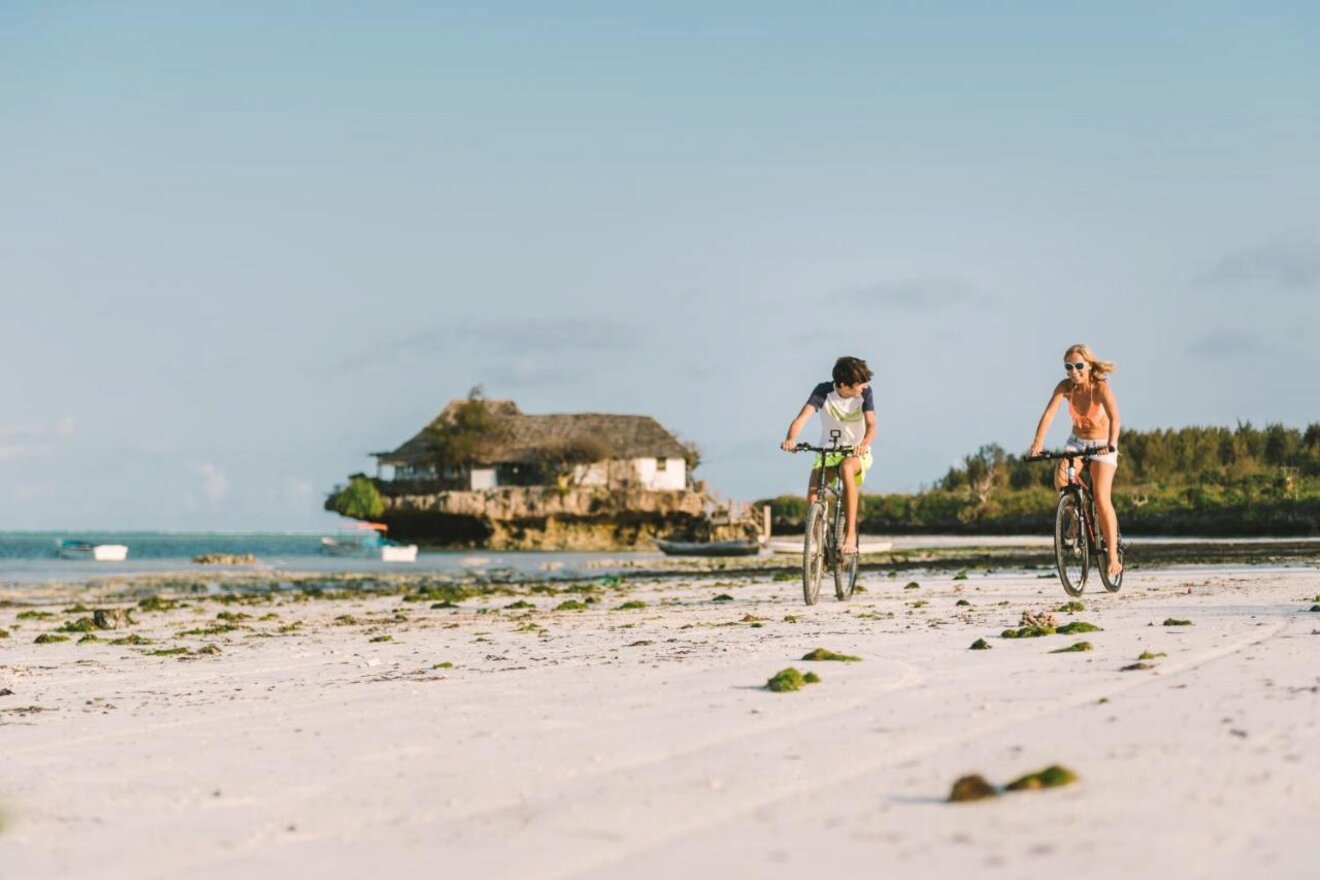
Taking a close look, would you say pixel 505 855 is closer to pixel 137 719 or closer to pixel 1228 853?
pixel 1228 853

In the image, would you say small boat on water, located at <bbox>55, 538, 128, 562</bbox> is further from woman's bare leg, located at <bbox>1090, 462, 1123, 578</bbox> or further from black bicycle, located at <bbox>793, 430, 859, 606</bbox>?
woman's bare leg, located at <bbox>1090, 462, 1123, 578</bbox>

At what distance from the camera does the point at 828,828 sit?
2.75m

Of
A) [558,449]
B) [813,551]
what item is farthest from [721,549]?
[813,551]

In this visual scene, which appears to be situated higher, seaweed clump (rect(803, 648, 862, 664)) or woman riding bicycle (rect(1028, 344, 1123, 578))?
woman riding bicycle (rect(1028, 344, 1123, 578))

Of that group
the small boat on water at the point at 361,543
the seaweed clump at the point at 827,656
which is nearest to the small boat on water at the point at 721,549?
the small boat on water at the point at 361,543

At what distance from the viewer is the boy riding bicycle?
33.0 ft

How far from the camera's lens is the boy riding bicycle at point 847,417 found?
10047 millimetres

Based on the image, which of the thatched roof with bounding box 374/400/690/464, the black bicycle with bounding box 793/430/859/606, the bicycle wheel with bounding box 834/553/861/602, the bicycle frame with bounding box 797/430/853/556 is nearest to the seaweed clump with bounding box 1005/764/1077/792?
the black bicycle with bounding box 793/430/859/606

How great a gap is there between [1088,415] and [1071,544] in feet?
3.31

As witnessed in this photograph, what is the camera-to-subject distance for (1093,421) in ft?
33.7

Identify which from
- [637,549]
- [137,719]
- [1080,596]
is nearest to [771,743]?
[137,719]

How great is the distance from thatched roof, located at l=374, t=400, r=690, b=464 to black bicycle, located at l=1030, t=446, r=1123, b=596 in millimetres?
67340

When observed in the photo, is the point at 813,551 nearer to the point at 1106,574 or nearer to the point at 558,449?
the point at 1106,574

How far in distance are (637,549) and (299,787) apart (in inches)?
2633
